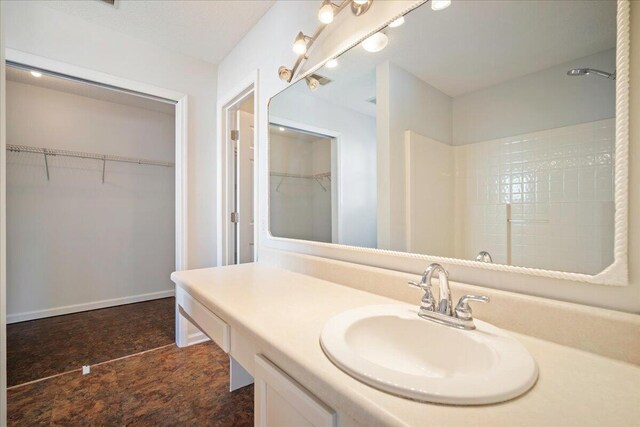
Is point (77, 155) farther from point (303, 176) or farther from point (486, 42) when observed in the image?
point (486, 42)

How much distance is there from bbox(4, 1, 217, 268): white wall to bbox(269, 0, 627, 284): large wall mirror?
4.56ft

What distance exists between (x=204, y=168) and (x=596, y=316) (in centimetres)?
246

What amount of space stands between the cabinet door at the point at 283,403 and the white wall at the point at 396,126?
0.63m

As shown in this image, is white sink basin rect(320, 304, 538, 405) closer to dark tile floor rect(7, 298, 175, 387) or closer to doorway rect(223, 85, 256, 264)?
doorway rect(223, 85, 256, 264)

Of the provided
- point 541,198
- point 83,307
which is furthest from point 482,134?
point 83,307

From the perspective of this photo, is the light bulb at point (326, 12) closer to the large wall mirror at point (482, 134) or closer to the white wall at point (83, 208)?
the large wall mirror at point (482, 134)

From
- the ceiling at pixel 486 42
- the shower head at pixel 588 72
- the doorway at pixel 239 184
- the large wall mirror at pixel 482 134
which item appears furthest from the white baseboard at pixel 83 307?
the shower head at pixel 588 72

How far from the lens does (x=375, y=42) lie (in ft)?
3.80

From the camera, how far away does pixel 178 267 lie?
2281 mm

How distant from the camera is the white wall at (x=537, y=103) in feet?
2.22

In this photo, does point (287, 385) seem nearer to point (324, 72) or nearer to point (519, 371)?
point (519, 371)

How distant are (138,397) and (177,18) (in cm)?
237

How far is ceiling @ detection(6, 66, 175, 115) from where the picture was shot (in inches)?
103

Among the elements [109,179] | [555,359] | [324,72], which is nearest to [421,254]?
[555,359]
